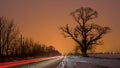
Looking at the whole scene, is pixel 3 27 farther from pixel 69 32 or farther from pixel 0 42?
pixel 69 32

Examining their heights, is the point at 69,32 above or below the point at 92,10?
below

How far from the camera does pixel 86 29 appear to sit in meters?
79.5

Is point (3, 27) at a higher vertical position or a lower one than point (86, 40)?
higher

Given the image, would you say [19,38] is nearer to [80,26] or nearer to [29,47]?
[80,26]

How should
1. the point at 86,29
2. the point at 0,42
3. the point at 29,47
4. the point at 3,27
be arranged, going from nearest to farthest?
the point at 86,29, the point at 0,42, the point at 3,27, the point at 29,47

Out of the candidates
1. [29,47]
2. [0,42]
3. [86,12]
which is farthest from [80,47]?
[29,47]

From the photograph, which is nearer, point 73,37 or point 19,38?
point 73,37

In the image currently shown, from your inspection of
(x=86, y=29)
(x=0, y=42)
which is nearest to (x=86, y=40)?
(x=86, y=29)

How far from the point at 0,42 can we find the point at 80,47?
26.2m

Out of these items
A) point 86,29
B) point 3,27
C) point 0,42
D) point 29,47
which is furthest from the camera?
point 29,47

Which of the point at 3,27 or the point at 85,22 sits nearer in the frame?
the point at 85,22

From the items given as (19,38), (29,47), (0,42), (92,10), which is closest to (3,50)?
(0,42)

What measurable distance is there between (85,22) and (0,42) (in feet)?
95.7

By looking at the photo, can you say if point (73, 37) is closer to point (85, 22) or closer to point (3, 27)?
point (85, 22)
